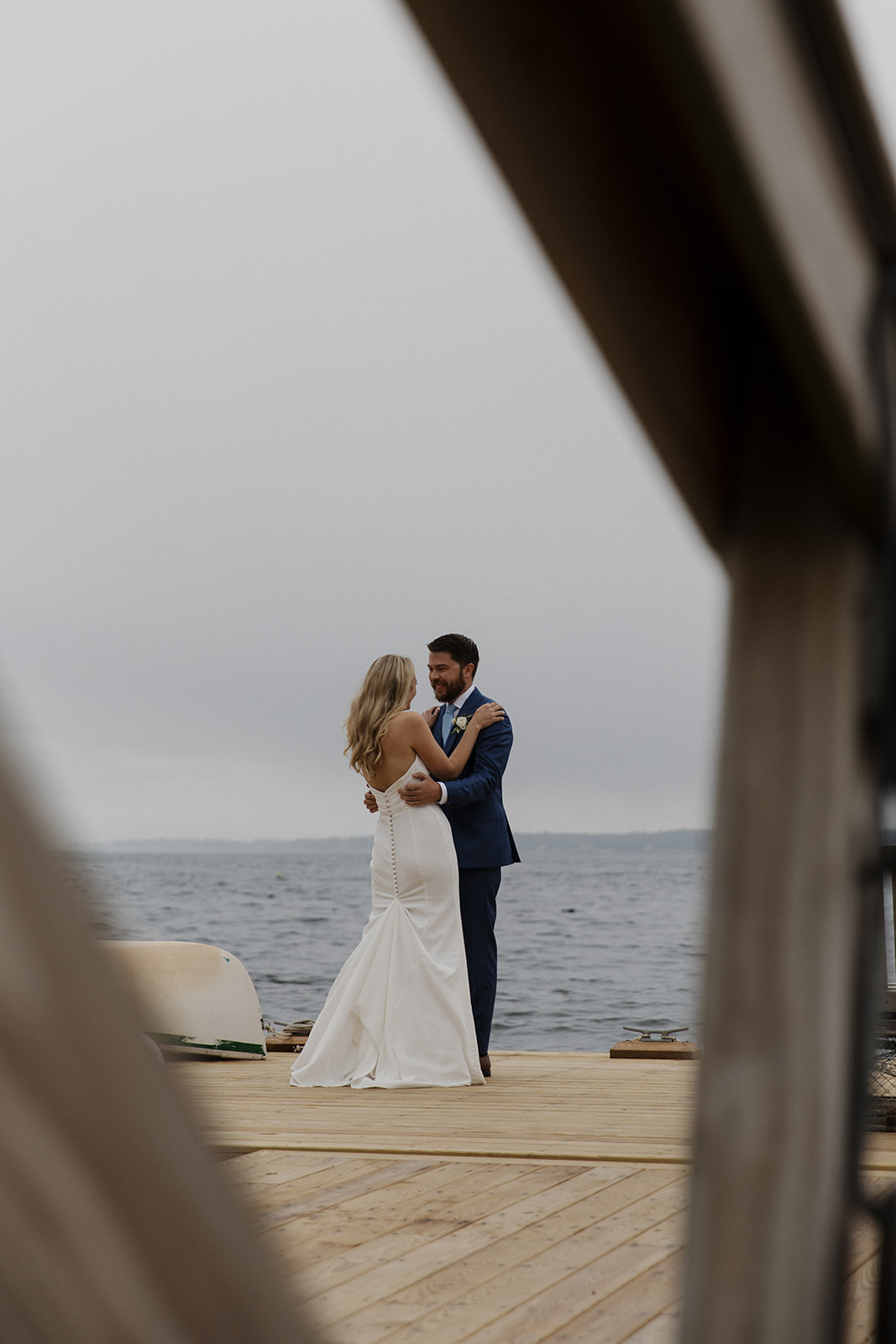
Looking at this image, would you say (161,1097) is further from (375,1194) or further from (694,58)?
(375,1194)

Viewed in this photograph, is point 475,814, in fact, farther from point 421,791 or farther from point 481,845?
point 421,791

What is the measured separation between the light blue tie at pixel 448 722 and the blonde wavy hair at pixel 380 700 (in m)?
0.37

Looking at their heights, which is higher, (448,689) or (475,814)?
(448,689)

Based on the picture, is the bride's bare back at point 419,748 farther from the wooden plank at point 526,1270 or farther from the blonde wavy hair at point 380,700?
the wooden plank at point 526,1270

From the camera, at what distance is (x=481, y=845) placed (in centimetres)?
584

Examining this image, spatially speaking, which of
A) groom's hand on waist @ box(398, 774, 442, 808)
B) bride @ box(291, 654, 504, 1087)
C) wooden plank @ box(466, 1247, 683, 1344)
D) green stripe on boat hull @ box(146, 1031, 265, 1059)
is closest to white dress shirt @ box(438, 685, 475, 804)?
bride @ box(291, 654, 504, 1087)

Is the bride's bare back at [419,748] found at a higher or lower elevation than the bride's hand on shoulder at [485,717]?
lower

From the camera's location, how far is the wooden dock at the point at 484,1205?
2.29m

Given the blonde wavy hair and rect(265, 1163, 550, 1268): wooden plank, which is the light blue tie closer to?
the blonde wavy hair

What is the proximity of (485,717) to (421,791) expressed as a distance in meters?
0.48

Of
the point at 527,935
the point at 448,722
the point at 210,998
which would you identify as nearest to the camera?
the point at 448,722

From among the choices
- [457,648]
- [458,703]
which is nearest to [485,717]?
[458,703]

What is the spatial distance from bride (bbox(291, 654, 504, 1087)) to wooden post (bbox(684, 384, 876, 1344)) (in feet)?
15.2

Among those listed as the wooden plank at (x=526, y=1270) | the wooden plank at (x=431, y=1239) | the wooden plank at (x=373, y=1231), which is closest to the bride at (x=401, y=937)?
the wooden plank at (x=373, y=1231)
